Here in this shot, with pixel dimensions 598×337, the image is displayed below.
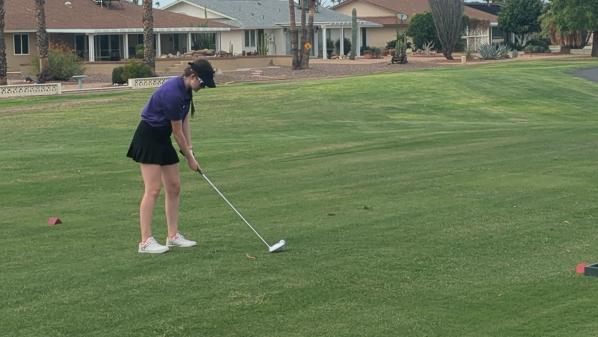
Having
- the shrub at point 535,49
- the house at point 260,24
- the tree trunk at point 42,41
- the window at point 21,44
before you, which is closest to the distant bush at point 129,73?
the tree trunk at point 42,41

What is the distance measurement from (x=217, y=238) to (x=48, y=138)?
1351 cm

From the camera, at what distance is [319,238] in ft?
34.7

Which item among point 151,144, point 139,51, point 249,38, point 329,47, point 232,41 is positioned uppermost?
point 249,38

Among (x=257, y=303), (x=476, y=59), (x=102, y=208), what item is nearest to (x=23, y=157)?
(x=102, y=208)

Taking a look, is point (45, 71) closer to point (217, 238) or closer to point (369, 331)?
point (217, 238)

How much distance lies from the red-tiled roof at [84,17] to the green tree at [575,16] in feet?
78.4

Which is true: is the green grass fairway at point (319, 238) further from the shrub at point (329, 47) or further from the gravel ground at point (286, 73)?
the shrub at point (329, 47)

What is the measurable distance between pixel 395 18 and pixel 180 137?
3404 inches

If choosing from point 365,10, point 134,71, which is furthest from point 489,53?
point 134,71

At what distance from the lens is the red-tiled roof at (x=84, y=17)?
201 feet

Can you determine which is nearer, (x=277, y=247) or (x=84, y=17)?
(x=277, y=247)

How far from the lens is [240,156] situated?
62.7 feet

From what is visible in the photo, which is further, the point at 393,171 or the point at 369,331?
the point at 393,171

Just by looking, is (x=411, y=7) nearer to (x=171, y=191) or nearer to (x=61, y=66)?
(x=61, y=66)
